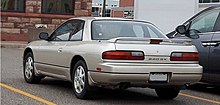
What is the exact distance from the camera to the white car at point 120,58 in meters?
7.07

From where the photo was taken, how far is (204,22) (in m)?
9.59

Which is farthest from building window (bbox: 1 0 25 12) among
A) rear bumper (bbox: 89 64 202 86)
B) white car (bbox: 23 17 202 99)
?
rear bumper (bbox: 89 64 202 86)

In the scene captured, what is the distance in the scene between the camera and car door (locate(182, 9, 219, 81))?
9039 mm

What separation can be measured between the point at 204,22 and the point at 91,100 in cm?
327

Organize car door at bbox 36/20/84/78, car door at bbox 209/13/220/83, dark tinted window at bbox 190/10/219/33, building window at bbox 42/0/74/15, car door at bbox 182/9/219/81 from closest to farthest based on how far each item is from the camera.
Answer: car door at bbox 36/20/84/78
car door at bbox 209/13/220/83
car door at bbox 182/9/219/81
dark tinted window at bbox 190/10/219/33
building window at bbox 42/0/74/15

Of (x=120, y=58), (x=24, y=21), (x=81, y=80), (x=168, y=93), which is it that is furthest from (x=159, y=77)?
(x=24, y=21)

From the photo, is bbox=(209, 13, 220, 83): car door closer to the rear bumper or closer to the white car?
the white car

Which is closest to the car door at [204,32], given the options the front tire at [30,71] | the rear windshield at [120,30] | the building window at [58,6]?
the rear windshield at [120,30]

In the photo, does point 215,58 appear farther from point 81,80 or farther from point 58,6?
point 58,6

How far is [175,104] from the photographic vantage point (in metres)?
7.80

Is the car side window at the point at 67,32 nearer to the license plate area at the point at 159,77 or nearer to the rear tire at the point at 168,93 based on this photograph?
the license plate area at the point at 159,77

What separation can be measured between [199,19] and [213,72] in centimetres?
136

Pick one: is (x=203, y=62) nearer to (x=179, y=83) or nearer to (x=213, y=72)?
(x=213, y=72)

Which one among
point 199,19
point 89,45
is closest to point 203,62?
point 199,19
